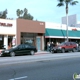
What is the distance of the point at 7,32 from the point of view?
87.9ft

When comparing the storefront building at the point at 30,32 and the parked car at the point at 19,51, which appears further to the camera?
the storefront building at the point at 30,32

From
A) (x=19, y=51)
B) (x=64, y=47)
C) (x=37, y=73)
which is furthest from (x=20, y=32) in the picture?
(x=37, y=73)

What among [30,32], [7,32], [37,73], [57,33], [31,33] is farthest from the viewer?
[57,33]

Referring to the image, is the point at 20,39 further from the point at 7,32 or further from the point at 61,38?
the point at 61,38

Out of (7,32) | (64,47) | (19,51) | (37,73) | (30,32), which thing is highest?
(30,32)

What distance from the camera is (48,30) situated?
3303 centimetres

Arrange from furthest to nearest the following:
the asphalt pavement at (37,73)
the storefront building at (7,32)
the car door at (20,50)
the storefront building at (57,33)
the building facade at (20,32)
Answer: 1. the storefront building at (57,33)
2. the building facade at (20,32)
3. the storefront building at (7,32)
4. the car door at (20,50)
5. the asphalt pavement at (37,73)

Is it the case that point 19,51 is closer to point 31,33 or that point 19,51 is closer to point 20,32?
point 20,32

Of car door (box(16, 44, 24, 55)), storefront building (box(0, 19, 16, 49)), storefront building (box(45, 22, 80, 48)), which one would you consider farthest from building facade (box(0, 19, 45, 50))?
car door (box(16, 44, 24, 55))

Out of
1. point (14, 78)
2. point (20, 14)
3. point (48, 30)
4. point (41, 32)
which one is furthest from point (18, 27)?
point (20, 14)

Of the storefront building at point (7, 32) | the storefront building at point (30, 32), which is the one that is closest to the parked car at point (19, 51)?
the storefront building at point (30, 32)

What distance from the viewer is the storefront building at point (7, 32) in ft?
86.1

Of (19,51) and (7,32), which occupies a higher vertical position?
(7,32)

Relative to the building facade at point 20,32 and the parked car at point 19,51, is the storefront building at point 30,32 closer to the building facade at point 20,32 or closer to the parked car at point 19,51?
the building facade at point 20,32
